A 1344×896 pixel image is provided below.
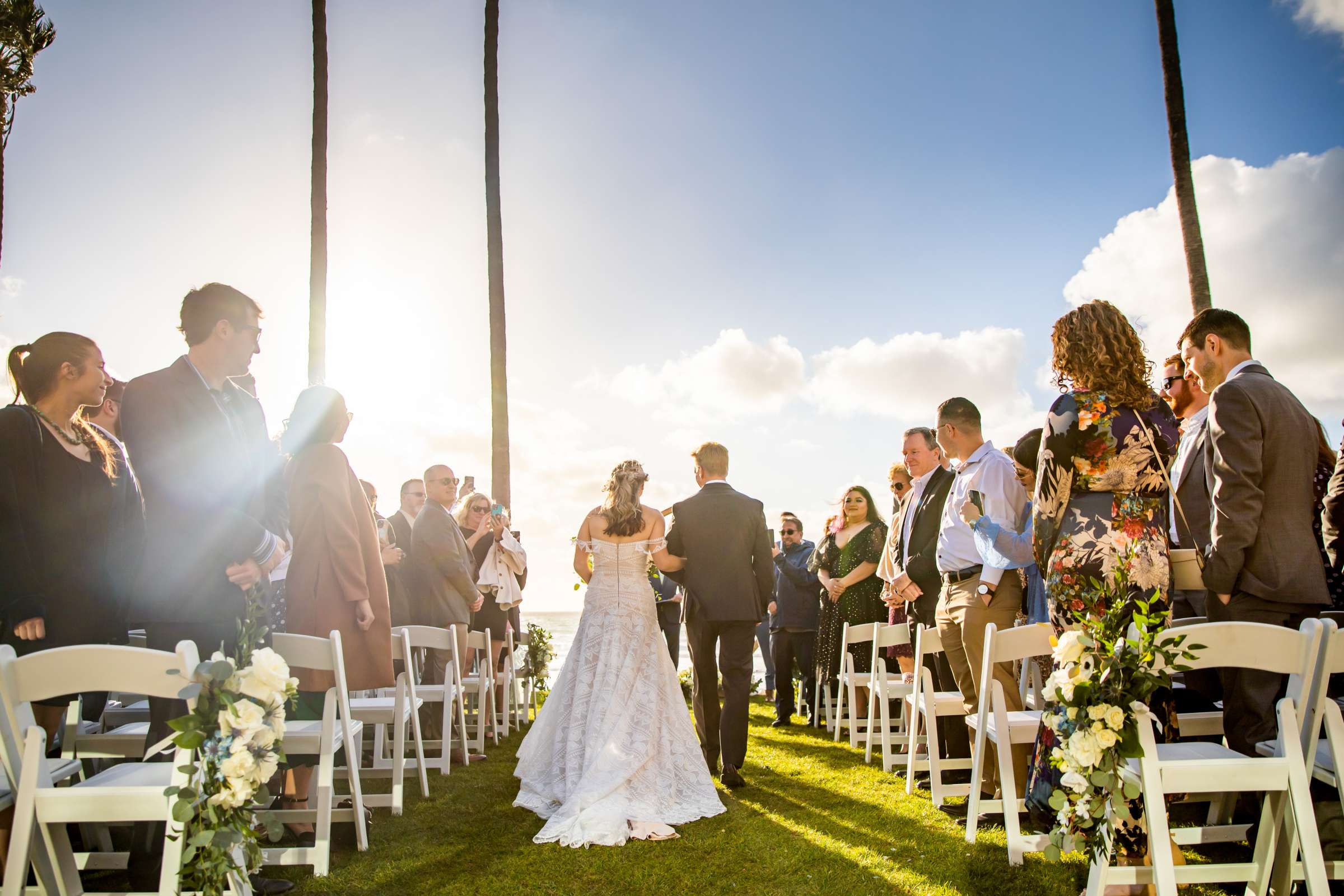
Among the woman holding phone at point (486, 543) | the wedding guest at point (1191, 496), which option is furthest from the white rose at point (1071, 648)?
the woman holding phone at point (486, 543)

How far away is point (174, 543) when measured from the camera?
3398 millimetres

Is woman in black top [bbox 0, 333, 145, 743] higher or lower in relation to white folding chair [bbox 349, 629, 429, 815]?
higher

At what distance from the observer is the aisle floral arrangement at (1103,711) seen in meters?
2.56

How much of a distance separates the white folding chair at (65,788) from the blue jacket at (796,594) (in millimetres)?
7261

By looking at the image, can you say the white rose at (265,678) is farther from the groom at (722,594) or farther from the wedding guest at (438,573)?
the wedding guest at (438,573)

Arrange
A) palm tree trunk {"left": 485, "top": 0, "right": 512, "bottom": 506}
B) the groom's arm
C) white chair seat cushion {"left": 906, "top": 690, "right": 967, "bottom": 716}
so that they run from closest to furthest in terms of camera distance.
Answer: white chair seat cushion {"left": 906, "top": 690, "right": 967, "bottom": 716} → the groom's arm → palm tree trunk {"left": 485, "top": 0, "right": 512, "bottom": 506}

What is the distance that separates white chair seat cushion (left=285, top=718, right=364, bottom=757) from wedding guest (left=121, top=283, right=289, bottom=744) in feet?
2.10

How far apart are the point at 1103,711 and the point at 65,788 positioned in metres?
3.24

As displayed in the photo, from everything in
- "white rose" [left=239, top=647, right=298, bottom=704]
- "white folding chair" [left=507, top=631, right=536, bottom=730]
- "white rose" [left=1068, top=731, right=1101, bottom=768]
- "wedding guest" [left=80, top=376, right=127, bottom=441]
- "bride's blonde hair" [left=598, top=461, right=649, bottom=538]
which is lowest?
"white folding chair" [left=507, top=631, right=536, bottom=730]

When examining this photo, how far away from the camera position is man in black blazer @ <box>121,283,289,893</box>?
3.32 m

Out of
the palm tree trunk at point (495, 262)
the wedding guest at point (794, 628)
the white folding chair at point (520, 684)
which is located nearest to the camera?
the white folding chair at point (520, 684)

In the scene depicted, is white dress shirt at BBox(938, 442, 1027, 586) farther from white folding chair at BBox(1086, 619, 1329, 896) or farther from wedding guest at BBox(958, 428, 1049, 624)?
white folding chair at BBox(1086, 619, 1329, 896)

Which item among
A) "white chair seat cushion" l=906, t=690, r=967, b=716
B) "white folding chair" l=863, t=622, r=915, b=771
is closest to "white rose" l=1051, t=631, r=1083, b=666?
"white chair seat cushion" l=906, t=690, r=967, b=716

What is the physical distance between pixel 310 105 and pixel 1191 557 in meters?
12.9
